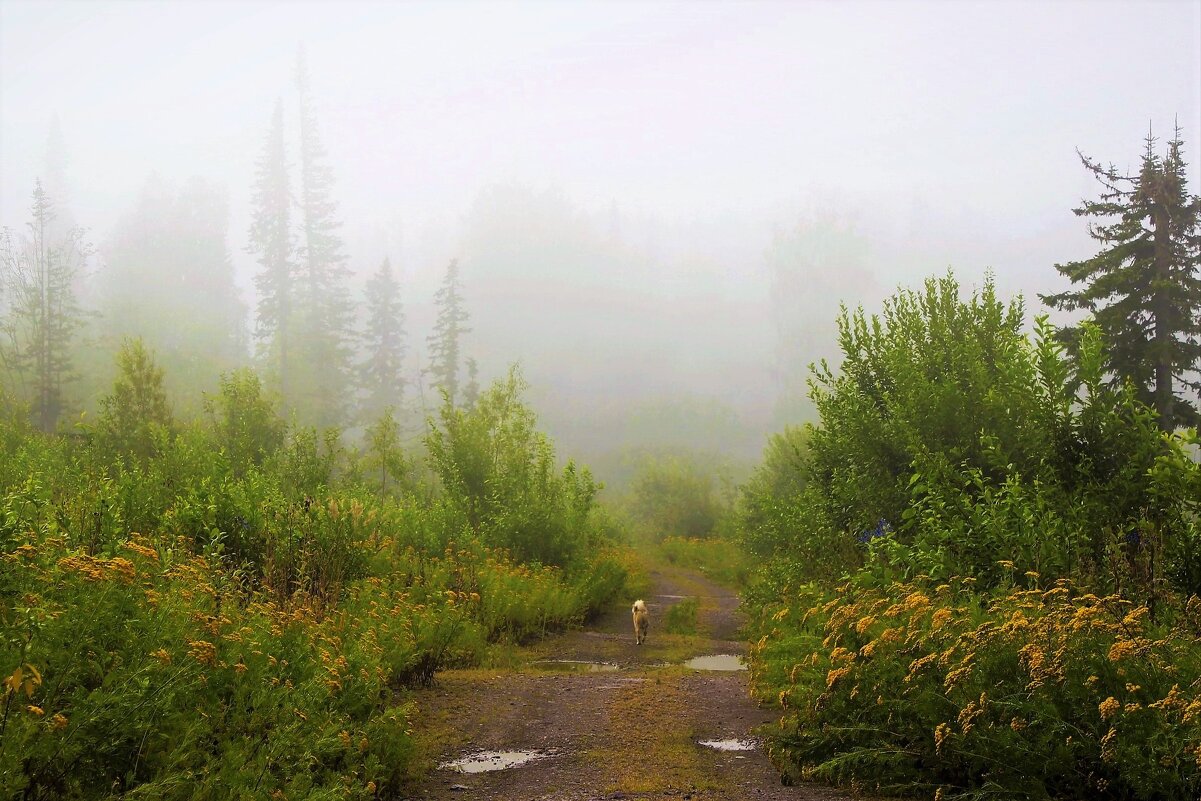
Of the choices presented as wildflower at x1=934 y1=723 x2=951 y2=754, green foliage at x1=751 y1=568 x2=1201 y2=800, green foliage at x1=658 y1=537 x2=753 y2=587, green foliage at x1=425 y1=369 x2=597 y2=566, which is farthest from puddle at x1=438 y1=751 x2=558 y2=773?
green foliage at x1=658 y1=537 x2=753 y2=587

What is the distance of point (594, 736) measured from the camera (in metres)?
7.07

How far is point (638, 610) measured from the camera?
14461 millimetres

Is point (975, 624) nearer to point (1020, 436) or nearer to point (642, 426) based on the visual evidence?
point (1020, 436)

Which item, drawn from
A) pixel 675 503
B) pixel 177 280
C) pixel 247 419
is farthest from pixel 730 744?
pixel 177 280

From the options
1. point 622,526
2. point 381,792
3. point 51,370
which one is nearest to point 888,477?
point 381,792

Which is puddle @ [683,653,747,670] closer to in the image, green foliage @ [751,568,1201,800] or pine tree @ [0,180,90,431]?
green foliage @ [751,568,1201,800]

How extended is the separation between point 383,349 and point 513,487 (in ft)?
157

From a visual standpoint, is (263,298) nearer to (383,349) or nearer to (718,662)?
(383,349)

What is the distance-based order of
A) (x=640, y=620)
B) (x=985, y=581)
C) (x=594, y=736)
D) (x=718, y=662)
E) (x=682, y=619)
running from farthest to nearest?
1. (x=682, y=619)
2. (x=640, y=620)
3. (x=718, y=662)
4. (x=985, y=581)
5. (x=594, y=736)

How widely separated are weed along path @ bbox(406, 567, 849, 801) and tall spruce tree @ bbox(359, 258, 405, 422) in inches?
2116

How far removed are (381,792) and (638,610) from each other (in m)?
9.41

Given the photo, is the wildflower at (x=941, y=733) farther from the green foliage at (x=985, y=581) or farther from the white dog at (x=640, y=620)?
the white dog at (x=640, y=620)

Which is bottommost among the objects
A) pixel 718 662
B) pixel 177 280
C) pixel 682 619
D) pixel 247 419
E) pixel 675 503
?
→ pixel 682 619

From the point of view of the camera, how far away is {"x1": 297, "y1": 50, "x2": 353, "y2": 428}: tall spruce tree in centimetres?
5656
